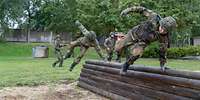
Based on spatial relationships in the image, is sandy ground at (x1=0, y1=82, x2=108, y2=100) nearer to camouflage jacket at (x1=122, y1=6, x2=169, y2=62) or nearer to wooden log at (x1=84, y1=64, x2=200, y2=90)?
wooden log at (x1=84, y1=64, x2=200, y2=90)

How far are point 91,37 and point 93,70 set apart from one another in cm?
273

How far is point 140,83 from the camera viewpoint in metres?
8.35

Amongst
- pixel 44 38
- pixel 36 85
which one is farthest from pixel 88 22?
pixel 36 85

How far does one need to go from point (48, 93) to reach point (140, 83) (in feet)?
9.32

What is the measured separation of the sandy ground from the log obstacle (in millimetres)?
321

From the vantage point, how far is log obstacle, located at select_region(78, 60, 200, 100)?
6.90 m

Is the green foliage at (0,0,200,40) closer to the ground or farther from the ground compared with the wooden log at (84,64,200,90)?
farther from the ground

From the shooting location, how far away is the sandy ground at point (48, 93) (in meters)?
9.73

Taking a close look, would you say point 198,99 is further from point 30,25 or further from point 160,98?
point 30,25

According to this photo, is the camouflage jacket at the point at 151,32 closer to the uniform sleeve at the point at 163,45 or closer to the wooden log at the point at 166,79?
the uniform sleeve at the point at 163,45

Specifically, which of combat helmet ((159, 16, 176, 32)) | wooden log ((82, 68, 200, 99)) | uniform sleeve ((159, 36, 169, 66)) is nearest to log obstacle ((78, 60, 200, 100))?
wooden log ((82, 68, 200, 99))

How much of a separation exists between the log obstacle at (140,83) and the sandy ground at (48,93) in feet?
1.05

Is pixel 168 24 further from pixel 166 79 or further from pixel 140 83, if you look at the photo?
pixel 140 83

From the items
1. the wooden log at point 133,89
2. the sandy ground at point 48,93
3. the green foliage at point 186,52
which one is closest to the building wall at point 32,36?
the green foliage at point 186,52
